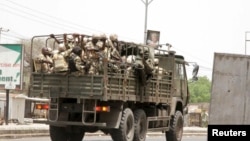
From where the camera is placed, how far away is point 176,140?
19.7m

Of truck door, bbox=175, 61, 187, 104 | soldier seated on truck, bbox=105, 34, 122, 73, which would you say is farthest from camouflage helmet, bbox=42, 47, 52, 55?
truck door, bbox=175, 61, 187, 104

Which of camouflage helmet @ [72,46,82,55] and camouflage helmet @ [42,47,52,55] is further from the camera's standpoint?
camouflage helmet @ [42,47,52,55]

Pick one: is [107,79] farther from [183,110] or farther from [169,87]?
[183,110]

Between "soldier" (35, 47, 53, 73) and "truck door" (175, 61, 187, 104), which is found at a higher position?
"soldier" (35, 47, 53, 73)

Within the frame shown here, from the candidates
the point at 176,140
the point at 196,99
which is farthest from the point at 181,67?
the point at 196,99

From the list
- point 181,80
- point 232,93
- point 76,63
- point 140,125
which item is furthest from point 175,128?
point 232,93

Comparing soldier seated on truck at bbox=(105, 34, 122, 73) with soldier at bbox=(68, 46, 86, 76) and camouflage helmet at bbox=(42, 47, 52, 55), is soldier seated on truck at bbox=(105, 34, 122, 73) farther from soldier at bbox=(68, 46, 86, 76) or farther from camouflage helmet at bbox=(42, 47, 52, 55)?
camouflage helmet at bbox=(42, 47, 52, 55)

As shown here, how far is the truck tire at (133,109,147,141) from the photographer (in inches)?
646

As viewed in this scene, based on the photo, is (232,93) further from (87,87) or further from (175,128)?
(175,128)

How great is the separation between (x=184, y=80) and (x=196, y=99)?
479 ft

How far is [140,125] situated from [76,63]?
3120 millimetres

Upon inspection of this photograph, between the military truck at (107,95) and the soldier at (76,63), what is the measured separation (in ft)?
0.48

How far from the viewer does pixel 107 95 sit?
47.6 ft

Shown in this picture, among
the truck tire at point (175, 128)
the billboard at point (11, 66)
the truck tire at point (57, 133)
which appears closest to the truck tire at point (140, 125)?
the truck tire at point (57, 133)
